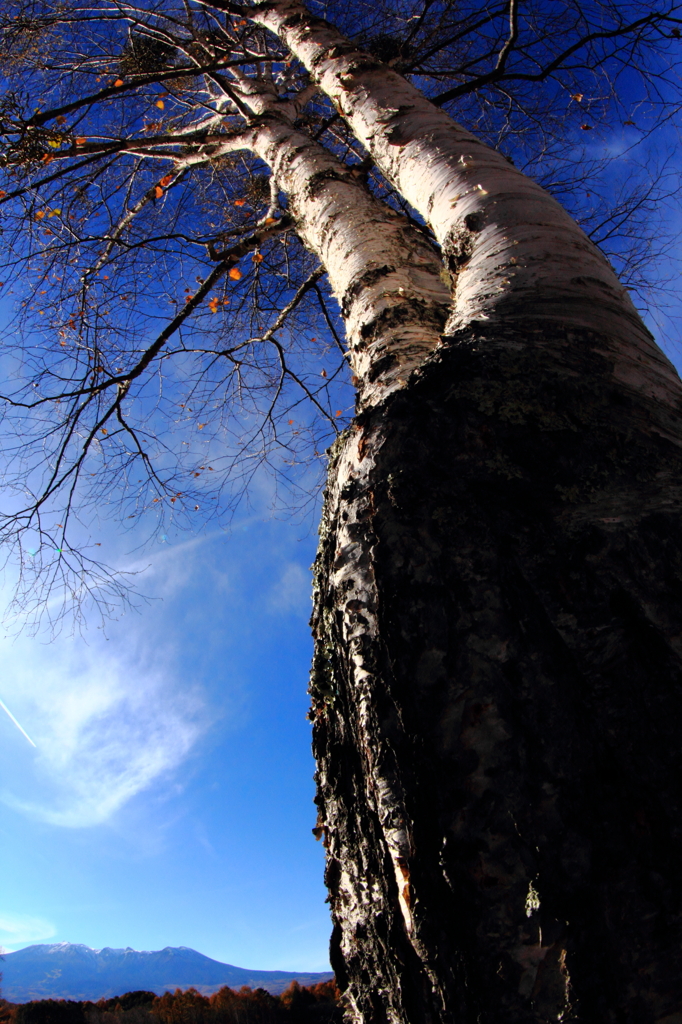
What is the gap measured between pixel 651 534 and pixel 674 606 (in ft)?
0.29

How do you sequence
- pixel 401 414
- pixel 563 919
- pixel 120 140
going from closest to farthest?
pixel 563 919 → pixel 401 414 → pixel 120 140

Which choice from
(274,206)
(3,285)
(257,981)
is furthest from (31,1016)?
(257,981)

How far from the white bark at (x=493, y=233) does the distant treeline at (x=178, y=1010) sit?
15.3 metres

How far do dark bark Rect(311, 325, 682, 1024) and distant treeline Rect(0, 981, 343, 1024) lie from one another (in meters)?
15.0

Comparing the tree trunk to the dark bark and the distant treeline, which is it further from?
the distant treeline

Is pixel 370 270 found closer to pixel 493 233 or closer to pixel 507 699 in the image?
pixel 493 233

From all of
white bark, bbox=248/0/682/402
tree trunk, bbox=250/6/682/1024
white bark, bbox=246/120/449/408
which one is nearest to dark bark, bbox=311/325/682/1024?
tree trunk, bbox=250/6/682/1024

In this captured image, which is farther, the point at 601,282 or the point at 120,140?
the point at 120,140

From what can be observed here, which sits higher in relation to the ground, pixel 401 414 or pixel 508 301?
pixel 508 301

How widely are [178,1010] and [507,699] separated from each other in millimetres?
16863

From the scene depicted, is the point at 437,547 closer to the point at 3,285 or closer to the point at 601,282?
the point at 601,282

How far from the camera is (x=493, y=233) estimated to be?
3.98ft

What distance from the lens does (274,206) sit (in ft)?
11.0

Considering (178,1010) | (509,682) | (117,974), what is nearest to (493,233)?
(509,682)
